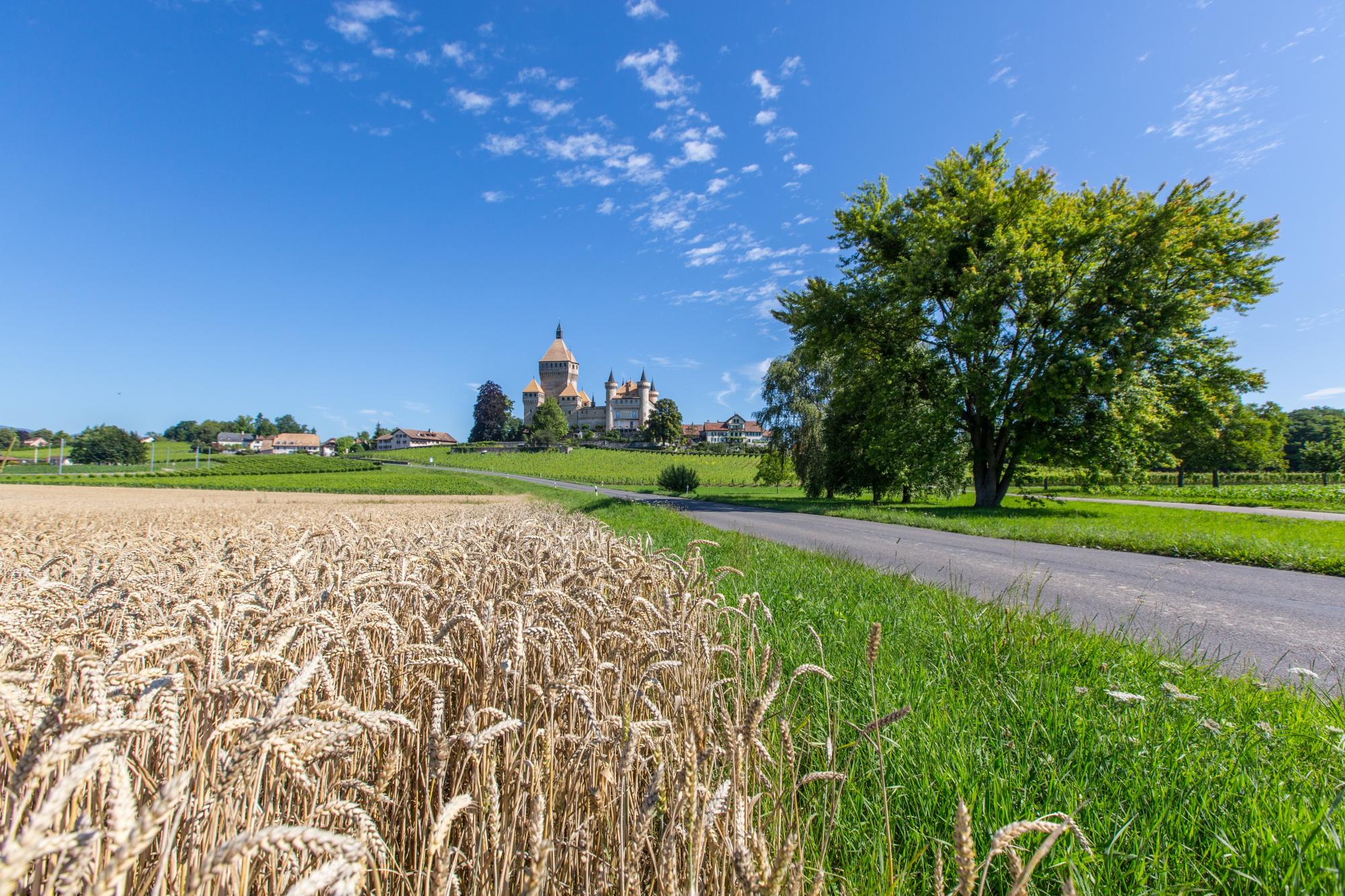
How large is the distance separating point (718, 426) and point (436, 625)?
547 feet

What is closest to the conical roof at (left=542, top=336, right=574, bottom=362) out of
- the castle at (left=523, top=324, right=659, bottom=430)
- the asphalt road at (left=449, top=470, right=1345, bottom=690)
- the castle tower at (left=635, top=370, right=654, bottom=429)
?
the castle at (left=523, top=324, right=659, bottom=430)

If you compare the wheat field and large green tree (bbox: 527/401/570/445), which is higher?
large green tree (bbox: 527/401/570/445)

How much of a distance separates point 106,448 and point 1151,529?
101608 mm

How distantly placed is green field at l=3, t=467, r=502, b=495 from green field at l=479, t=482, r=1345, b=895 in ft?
131

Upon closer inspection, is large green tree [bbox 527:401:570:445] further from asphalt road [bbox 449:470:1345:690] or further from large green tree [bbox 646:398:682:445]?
asphalt road [bbox 449:470:1345:690]

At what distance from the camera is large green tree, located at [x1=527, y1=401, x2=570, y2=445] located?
11925 centimetres

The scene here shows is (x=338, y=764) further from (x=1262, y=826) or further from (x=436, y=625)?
(x=1262, y=826)

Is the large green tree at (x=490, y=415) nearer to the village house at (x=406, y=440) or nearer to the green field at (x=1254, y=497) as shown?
the village house at (x=406, y=440)

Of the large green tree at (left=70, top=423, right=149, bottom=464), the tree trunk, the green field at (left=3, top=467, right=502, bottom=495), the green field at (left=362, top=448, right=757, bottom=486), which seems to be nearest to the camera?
the tree trunk

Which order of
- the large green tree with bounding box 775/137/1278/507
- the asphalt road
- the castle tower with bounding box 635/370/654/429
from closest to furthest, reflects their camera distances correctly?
the asphalt road < the large green tree with bounding box 775/137/1278/507 < the castle tower with bounding box 635/370/654/429

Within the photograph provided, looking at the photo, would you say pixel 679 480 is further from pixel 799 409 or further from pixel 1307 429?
pixel 1307 429

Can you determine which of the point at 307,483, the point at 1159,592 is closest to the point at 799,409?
the point at 1159,592

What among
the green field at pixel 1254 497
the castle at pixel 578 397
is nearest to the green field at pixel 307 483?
the green field at pixel 1254 497

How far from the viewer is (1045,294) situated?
21562 mm
